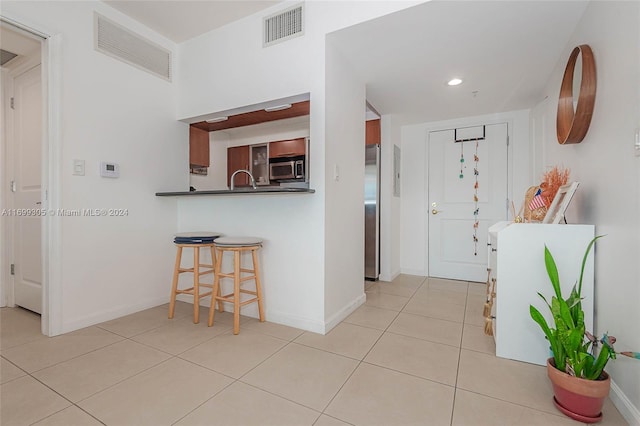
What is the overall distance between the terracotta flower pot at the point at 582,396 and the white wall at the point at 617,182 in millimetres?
121

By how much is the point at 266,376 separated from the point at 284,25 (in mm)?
2465

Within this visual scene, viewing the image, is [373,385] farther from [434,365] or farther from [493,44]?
[493,44]

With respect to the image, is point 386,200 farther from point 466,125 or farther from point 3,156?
point 3,156

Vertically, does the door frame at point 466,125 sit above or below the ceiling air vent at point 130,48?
below

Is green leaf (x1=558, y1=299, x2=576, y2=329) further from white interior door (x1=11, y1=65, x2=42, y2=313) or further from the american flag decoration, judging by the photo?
white interior door (x1=11, y1=65, x2=42, y2=313)

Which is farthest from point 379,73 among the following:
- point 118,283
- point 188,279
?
point 118,283

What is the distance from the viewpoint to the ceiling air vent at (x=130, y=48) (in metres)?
2.30

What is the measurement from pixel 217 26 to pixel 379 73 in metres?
1.52

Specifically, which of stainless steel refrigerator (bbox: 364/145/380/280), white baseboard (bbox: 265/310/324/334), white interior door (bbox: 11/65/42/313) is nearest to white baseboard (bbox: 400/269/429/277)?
stainless steel refrigerator (bbox: 364/145/380/280)

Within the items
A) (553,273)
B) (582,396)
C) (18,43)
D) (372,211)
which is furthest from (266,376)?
(18,43)

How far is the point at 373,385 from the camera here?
1.49m

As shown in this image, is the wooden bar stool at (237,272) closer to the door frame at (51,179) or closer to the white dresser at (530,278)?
the door frame at (51,179)

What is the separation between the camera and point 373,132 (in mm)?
3789

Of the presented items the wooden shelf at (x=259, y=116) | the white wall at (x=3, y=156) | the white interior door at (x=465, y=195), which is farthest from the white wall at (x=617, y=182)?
the white wall at (x=3, y=156)
